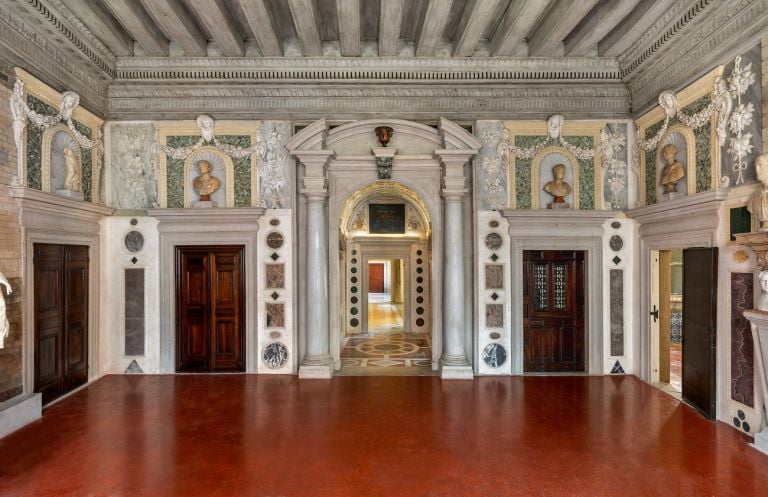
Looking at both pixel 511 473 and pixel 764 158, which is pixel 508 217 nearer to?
pixel 764 158

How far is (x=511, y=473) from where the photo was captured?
347 centimetres

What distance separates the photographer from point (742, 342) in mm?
4312

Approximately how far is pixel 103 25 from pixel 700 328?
8163 millimetres

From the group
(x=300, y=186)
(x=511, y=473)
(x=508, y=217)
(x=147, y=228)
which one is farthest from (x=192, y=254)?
(x=511, y=473)

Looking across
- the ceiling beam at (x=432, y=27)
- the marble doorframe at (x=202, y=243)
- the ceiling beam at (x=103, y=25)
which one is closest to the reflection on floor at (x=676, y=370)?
the ceiling beam at (x=432, y=27)

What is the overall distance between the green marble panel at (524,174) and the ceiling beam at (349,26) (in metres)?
2.76

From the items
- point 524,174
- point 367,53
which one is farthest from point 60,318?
point 524,174

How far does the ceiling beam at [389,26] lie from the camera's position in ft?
16.3

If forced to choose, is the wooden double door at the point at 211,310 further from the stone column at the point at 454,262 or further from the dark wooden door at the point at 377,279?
the dark wooden door at the point at 377,279

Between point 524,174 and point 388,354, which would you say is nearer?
point 524,174

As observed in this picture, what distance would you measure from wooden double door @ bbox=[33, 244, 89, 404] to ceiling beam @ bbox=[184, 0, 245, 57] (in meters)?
3.41

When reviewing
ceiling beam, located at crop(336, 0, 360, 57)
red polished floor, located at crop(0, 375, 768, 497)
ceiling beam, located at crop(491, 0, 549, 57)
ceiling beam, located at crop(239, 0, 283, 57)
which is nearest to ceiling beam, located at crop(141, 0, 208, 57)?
ceiling beam, located at crop(239, 0, 283, 57)

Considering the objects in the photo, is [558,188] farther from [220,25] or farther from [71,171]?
[71,171]

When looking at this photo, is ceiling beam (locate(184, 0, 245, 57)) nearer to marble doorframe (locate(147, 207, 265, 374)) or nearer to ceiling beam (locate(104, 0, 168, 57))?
ceiling beam (locate(104, 0, 168, 57))
